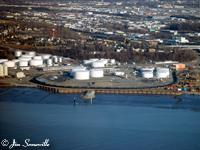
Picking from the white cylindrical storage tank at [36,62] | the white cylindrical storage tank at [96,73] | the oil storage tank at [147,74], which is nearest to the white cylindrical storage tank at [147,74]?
the oil storage tank at [147,74]

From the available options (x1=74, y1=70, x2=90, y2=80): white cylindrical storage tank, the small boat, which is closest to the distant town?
(x1=74, y1=70, x2=90, y2=80): white cylindrical storage tank

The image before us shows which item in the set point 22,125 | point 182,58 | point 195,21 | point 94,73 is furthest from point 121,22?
point 22,125

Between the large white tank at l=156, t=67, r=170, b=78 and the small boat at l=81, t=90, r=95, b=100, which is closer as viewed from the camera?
the small boat at l=81, t=90, r=95, b=100

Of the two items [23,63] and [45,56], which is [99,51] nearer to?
[45,56]

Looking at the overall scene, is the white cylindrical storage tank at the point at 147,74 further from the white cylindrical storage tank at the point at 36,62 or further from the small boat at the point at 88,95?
the white cylindrical storage tank at the point at 36,62

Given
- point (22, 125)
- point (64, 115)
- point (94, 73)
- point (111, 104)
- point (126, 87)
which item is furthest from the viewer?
point (94, 73)

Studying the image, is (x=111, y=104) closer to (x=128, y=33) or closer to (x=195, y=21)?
(x=128, y=33)

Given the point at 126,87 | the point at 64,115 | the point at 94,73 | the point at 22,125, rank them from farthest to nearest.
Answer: the point at 94,73, the point at 126,87, the point at 64,115, the point at 22,125

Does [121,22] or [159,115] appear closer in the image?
[159,115]

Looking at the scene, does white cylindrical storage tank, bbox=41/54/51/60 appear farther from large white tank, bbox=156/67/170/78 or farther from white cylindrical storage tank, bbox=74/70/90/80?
large white tank, bbox=156/67/170/78

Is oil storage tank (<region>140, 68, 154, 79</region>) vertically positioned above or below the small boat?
above
